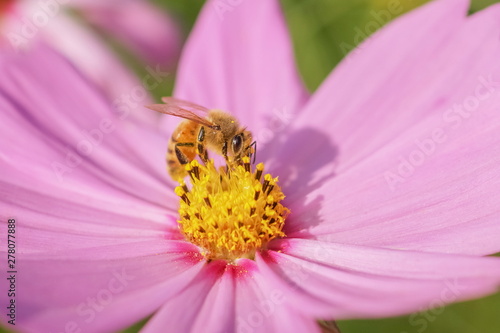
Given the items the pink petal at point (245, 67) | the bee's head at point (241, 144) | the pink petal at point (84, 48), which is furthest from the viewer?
the pink petal at point (84, 48)

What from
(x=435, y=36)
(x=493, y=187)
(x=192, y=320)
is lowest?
(x=493, y=187)

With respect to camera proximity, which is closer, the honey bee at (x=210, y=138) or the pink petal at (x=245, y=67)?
the honey bee at (x=210, y=138)

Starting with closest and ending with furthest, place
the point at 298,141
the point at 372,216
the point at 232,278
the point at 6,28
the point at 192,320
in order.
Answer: the point at 192,320, the point at 232,278, the point at 372,216, the point at 298,141, the point at 6,28

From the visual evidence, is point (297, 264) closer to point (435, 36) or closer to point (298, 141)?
point (298, 141)

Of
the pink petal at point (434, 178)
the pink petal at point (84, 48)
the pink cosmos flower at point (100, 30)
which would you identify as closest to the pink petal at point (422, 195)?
the pink petal at point (434, 178)

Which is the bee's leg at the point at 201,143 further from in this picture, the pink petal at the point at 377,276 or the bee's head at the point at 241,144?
the pink petal at the point at 377,276

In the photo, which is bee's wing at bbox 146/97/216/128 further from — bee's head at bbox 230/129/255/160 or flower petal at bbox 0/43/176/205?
flower petal at bbox 0/43/176/205

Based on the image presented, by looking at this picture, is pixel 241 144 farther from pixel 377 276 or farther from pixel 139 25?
pixel 139 25

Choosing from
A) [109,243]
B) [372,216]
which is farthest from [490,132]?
[109,243]
